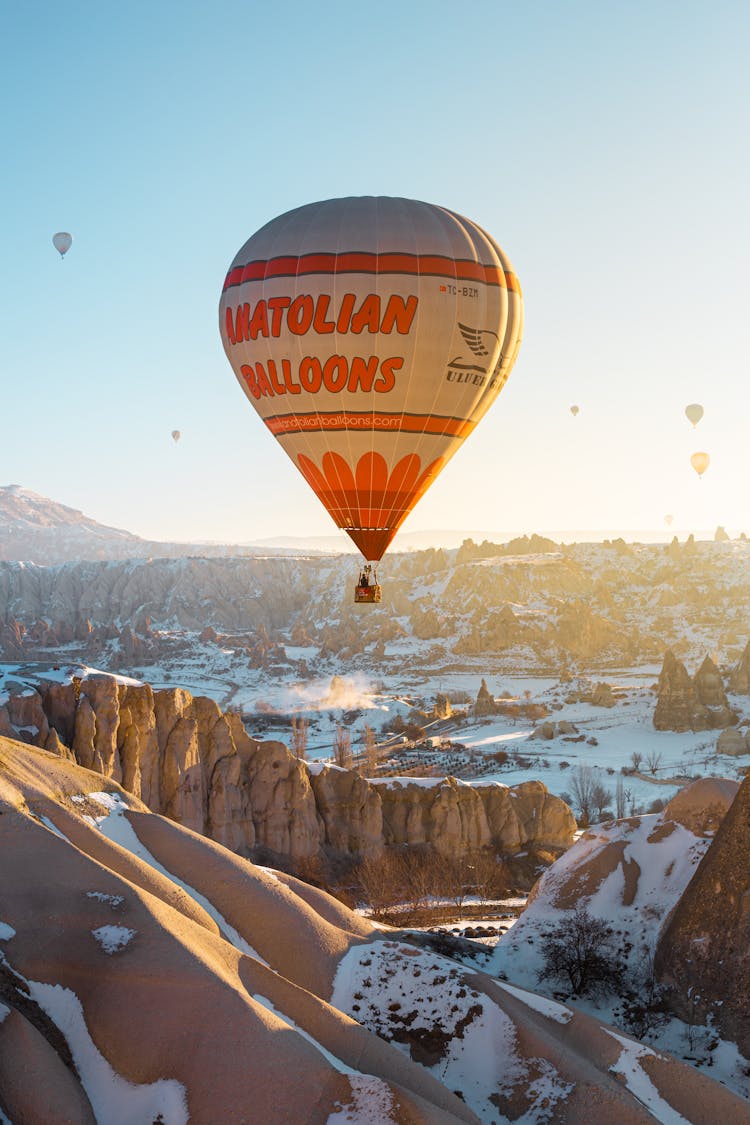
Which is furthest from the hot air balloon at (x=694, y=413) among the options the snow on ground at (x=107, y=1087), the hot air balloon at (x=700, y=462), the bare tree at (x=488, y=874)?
the snow on ground at (x=107, y=1087)

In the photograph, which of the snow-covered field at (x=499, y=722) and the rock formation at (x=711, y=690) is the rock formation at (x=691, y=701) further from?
the snow-covered field at (x=499, y=722)

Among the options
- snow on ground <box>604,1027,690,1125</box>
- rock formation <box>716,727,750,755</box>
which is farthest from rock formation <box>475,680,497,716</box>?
snow on ground <box>604,1027,690,1125</box>

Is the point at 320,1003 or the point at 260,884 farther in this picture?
the point at 260,884

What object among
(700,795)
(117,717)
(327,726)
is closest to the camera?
(700,795)

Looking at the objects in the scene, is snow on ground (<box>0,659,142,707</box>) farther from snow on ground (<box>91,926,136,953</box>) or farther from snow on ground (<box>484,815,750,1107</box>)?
snow on ground (<box>91,926,136,953</box>)

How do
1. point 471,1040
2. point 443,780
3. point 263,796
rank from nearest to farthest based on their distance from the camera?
point 471,1040, point 263,796, point 443,780

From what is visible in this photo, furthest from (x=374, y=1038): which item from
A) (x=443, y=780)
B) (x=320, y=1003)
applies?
(x=443, y=780)

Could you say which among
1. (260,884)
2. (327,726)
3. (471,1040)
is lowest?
(327,726)

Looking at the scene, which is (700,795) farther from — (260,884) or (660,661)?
(660,661)
